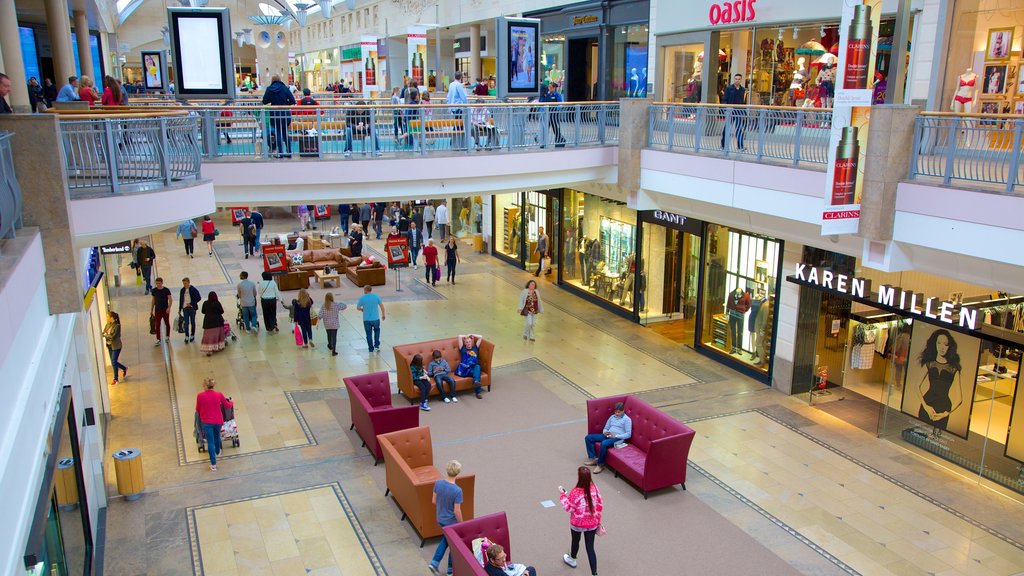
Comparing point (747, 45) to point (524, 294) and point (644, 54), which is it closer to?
point (644, 54)

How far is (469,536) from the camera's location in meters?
8.08

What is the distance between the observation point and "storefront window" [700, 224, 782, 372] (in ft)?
48.4

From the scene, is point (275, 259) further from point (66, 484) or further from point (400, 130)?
point (66, 484)

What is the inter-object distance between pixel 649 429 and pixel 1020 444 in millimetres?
5075

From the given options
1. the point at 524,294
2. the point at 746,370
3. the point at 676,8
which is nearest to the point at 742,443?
the point at 746,370

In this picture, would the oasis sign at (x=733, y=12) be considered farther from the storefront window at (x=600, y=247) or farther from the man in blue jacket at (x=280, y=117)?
the man in blue jacket at (x=280, y=117)

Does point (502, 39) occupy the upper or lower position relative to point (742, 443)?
upper

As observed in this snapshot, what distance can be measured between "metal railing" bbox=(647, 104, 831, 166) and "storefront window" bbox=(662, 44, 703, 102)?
12.0 ft

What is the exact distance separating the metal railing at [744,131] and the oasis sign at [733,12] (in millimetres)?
2829

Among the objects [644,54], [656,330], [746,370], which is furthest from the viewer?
[644,54]

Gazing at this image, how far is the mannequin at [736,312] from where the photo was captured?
15359 mm

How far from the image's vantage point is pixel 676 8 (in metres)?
18.0

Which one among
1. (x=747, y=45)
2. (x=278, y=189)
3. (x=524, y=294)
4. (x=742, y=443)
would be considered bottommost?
(x=742, y=443)

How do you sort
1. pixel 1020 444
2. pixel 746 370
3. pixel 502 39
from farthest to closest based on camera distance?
pixel 502 39 → pixel 746 370 → pixel 1020 444
